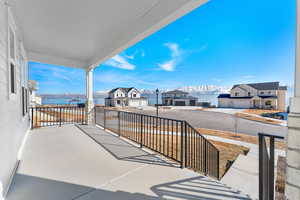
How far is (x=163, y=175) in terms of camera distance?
1966mm

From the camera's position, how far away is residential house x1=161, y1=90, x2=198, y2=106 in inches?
1310

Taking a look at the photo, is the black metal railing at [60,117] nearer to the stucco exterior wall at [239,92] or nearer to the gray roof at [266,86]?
the gray roof at [266,86]

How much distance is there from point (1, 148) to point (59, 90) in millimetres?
42111

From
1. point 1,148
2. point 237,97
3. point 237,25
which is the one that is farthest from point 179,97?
point 1,148

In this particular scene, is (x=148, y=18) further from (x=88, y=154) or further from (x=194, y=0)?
(x=88, y=154)

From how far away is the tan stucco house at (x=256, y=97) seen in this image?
2215 centimetres

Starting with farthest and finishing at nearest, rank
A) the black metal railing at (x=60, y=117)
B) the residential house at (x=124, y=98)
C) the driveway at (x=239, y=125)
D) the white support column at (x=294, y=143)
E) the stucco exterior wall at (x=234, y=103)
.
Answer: the residential house at (x=124, y=98), the stucco exterior wall at (x=234, y=103), the driveway at (x=239, y=125), the black metal railing at (x=60, y=117), the white support column at (x=294, y=143)

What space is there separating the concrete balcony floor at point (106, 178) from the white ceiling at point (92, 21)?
2.43 metres

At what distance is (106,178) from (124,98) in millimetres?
28124

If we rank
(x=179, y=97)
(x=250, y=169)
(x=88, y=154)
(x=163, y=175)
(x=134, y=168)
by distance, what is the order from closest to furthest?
(x=163, y=175)
(x=134, y=168)
(x=88, y=154)
(x=250, y=169)
(x=179, y=97)

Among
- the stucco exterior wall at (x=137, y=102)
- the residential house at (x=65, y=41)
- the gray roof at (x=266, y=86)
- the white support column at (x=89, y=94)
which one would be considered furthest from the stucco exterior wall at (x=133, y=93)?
the residential house at (x=65, y=41)

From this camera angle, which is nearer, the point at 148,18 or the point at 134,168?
the point at 134,168

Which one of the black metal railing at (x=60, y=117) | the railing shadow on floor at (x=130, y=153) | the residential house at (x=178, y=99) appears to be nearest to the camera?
the railing shadow on floor at (x=130, y=153)

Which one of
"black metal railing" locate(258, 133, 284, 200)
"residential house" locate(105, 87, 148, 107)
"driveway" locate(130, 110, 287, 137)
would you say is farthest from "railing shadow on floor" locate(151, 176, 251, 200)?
"residential house" locate(105, 87, 148, 107)
